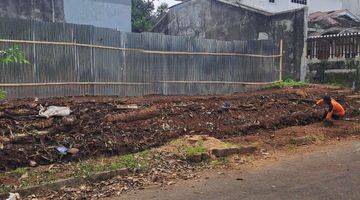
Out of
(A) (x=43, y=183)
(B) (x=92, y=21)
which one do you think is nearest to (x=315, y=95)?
(A) (x=43, y=183)

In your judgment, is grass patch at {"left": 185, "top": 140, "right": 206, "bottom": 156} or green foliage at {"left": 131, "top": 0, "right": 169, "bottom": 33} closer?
grass patch at {"left": 185, "top": 140, "right": 206, "bottom": 156}

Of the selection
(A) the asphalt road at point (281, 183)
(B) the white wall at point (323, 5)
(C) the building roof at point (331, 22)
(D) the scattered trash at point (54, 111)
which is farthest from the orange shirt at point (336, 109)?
(B) the white wall at point (323, 5)

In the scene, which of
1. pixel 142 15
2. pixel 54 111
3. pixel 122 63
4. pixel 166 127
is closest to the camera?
pixel 54 111

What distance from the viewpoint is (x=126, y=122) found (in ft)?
30.4

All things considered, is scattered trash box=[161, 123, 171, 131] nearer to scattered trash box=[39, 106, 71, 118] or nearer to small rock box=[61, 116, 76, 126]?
small rock box=[61, 116, 76, 126]

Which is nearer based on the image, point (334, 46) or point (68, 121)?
point (68, 121)

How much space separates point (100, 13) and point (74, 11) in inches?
66.4

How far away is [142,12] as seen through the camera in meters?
31.4

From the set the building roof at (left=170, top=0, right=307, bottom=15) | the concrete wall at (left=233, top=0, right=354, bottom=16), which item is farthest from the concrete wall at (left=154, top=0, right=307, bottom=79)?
the concrete wall at (left=233, top=0, right=354, bottom=16)

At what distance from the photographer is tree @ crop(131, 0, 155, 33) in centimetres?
2859

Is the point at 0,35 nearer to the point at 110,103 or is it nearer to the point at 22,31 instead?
the point at 22,31

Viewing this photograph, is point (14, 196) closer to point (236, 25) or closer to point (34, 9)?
point (34, 9)

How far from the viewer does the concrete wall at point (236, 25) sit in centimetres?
1777

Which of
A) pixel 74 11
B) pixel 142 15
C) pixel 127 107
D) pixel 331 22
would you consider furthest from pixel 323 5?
pixel 127 107
